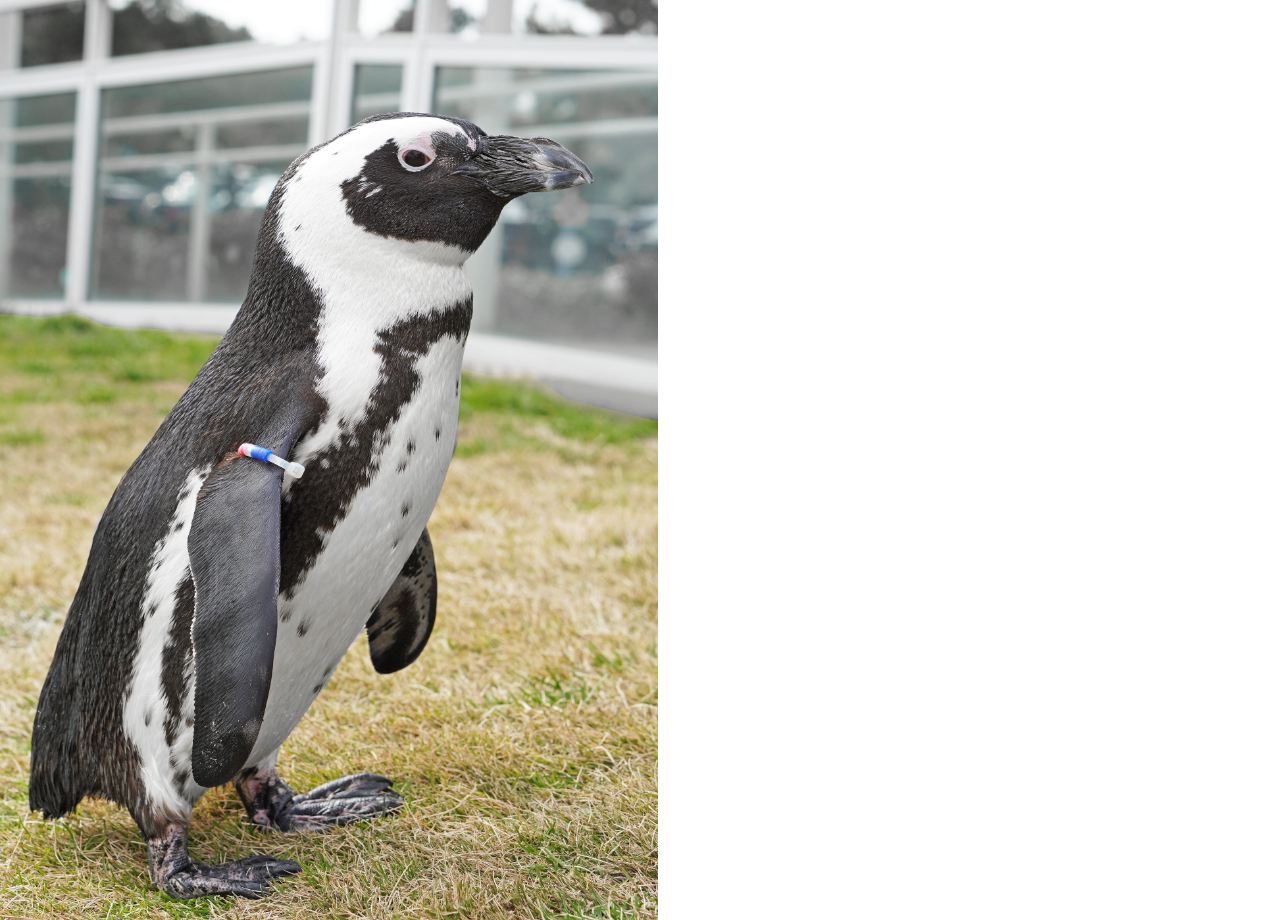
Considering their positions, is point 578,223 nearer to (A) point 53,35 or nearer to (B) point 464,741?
(B) point 464,741

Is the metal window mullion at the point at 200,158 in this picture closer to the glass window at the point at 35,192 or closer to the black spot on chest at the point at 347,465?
the glass window at the point at 35,192

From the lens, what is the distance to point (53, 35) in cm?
1293

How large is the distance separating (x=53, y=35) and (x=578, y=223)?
855 centimetres

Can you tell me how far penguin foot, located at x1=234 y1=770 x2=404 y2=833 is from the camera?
6.44 feet

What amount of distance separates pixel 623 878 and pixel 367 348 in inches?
37.1

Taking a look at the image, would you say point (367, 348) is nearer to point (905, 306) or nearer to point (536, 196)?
point (905, 306)

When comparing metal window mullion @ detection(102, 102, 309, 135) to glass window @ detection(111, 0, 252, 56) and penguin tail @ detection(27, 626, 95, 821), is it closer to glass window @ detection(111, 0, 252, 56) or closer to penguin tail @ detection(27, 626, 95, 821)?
glass window @ detection(111, 0, 252, 56)

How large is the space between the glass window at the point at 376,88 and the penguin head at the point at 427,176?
8277mm

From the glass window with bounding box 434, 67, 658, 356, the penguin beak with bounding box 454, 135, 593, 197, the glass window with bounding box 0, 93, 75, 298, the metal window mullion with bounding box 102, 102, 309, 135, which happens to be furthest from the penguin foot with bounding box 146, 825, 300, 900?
the glass window with bounding box 0, 93, 75, 298

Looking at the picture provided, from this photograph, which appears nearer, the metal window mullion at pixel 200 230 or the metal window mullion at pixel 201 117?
the metal window mullion at pixel 201 117

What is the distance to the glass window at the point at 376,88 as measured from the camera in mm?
9492

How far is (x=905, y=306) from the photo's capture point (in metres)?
1.09

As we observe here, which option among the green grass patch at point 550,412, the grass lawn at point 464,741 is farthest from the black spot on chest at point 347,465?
the green grass patch at point 550,412

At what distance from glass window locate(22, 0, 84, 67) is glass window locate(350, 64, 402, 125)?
5.33 m
